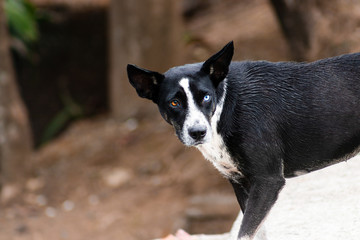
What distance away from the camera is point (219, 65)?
3.58 metres

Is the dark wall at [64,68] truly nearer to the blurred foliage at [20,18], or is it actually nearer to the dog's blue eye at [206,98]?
the blurred foliage at [20,18]

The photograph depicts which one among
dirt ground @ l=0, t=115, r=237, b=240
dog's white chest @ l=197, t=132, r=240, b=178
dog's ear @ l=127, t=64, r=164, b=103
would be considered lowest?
dirt ground @ l=0, t=115, r=237, b=240

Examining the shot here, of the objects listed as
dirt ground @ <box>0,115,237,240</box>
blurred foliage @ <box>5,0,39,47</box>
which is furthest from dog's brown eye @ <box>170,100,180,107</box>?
blurred foliage @ <box>5,0,39,47</box>

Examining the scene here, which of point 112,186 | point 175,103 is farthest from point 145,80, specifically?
point 112,186

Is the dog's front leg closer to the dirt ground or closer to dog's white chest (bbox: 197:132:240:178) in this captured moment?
dog's white chest (bbox: 197:132:240:178)

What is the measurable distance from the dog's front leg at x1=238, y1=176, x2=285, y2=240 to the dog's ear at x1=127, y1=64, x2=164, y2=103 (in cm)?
81

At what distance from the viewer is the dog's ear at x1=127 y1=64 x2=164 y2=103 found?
362 cm

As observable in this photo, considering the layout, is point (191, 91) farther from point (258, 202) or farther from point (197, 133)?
point (258, 202)

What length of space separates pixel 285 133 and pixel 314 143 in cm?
18

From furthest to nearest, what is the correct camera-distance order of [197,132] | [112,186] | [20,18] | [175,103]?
[20,18], [112,186], [175,103], [197,132]

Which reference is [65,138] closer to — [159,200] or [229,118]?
[159,200]

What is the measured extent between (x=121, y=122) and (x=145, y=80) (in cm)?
621

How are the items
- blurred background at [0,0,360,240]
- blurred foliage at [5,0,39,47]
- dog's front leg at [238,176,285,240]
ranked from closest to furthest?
1. dog's front leg at [238,176,285,240]
2. blurred background at [0,0,360,240]
3. blurred foliage at [5,0,39,47]

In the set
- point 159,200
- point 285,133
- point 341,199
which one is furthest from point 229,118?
point 159,200
